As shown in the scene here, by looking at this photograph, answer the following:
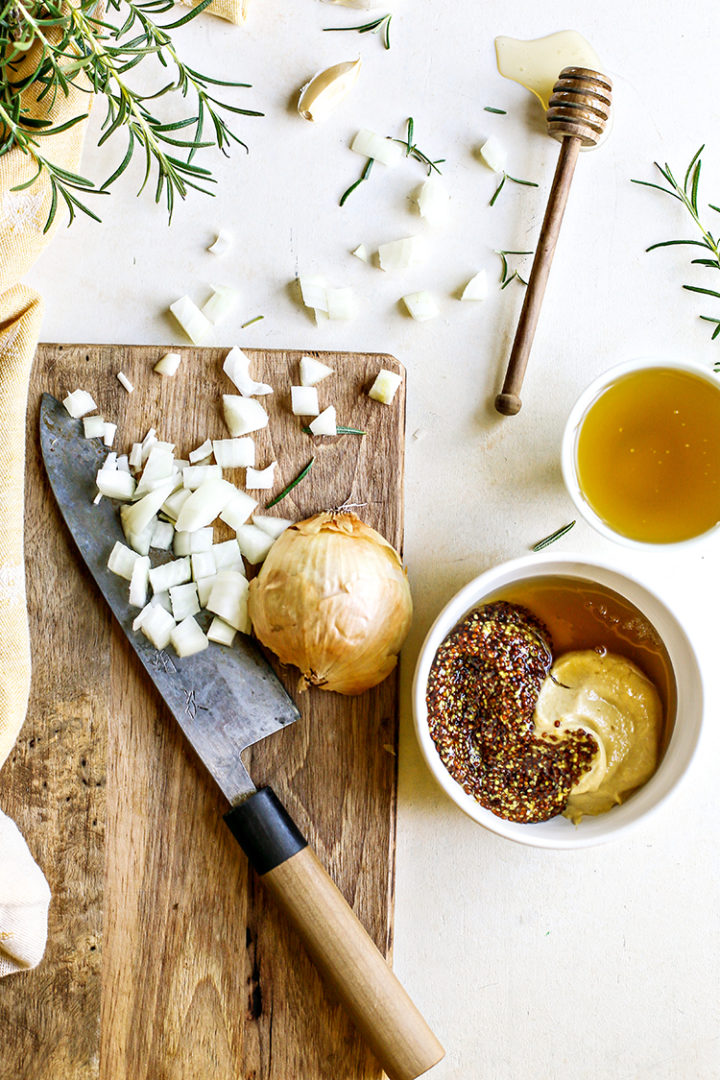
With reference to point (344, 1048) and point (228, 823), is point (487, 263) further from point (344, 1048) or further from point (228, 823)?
point (344, 1048)

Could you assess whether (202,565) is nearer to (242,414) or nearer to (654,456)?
(242,414)

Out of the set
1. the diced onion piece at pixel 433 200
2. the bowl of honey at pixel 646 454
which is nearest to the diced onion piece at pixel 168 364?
the diced onion piece at pixel 433 200

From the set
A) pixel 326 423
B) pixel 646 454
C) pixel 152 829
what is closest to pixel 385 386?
pixel 326 423

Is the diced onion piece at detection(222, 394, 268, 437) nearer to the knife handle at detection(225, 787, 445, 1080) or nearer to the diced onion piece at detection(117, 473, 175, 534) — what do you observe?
the diced onion piece at detection(117, 473, 175, 534)

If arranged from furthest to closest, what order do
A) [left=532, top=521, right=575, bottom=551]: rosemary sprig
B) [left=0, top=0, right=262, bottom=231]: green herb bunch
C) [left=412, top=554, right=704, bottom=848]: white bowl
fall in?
[left=532, top=521, right=575, bottom=551]: rosemary sprig
[left=412, top=554, right=704, bottom=848]: white bowl
[left=0, top=0, right=262, bottom=231]: green herb bunch

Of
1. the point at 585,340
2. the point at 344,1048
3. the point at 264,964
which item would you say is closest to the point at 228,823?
the point at 264,964

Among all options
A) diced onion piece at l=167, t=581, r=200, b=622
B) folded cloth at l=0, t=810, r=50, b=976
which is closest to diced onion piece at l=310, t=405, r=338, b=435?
diced onion piece at l=167, t=581, r=200, b=622
